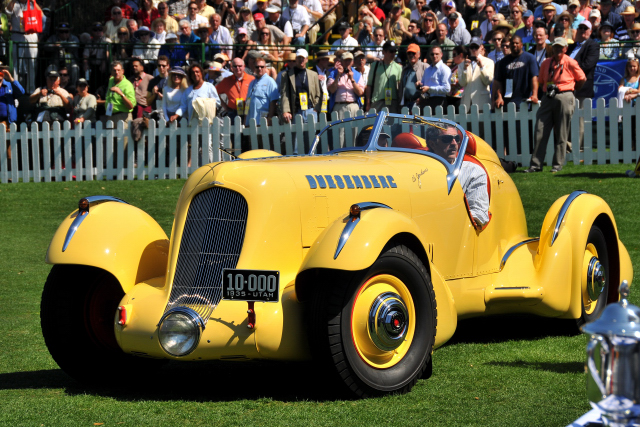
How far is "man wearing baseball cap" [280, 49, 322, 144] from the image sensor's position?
1535cm

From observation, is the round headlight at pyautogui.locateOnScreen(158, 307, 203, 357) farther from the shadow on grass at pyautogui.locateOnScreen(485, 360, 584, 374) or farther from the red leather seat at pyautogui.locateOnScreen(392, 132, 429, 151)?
the red leather seat at pyautogui.locateOnScreen(392, 132, 429, 151)

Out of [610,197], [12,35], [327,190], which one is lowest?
[610,197]

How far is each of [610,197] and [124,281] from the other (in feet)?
28.8

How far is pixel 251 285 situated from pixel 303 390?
2.73 ft

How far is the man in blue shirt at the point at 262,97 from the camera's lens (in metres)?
15.9

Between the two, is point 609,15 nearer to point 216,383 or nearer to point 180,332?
point 216,383

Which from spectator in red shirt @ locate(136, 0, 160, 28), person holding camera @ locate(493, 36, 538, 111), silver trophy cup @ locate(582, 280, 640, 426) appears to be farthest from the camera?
spectator in red shirt @ locate(136, 0, 160, 28)

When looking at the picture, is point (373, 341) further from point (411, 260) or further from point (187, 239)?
point (187, 239)

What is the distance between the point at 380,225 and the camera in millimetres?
5324

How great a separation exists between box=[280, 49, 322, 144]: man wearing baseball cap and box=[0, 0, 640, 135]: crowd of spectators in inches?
0.9

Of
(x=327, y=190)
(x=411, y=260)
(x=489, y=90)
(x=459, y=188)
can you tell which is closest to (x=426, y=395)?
(x=411, y=260)

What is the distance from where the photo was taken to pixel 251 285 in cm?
522

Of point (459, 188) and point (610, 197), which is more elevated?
point (459, 188)


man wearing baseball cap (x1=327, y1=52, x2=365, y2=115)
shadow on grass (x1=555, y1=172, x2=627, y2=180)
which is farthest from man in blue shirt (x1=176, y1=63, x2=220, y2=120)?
shadow on grass (x1=555, y1=172, x2=627, y2=180)
